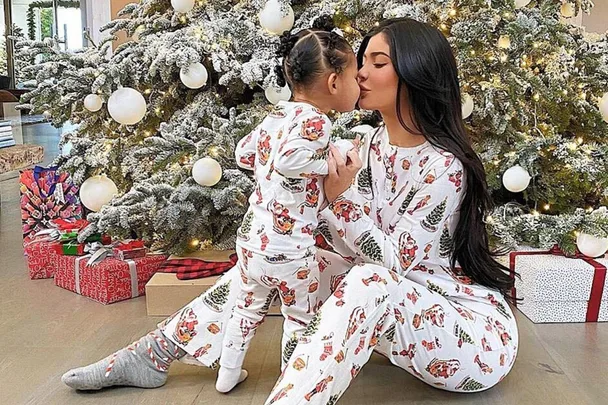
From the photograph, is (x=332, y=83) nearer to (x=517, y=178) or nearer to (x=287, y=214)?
(x=287, y=214)

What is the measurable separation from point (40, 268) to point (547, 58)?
207 centimetres

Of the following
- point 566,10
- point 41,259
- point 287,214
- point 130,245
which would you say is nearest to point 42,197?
point 41,259

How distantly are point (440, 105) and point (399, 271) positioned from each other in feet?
1.20

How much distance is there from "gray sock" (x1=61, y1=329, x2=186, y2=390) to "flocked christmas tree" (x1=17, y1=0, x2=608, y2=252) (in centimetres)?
70

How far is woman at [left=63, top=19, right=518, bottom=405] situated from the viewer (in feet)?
3.95

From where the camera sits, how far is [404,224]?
1.33 metres

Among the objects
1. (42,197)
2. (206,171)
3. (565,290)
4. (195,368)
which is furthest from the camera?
(42,197)

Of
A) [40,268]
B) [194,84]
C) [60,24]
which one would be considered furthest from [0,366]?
[60,24]

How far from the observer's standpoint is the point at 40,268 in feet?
7.86

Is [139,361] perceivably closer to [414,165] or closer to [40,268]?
[414,165]

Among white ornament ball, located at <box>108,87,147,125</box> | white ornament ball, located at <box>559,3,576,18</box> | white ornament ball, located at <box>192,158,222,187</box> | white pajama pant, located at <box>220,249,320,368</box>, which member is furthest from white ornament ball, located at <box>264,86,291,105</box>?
white ornament ball, located at <box>559,3,576,18</box>

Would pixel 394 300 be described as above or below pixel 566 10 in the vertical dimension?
below

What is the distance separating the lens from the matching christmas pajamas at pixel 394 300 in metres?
1.18

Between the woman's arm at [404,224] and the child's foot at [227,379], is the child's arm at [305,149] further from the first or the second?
the child's foot at [227,379]
